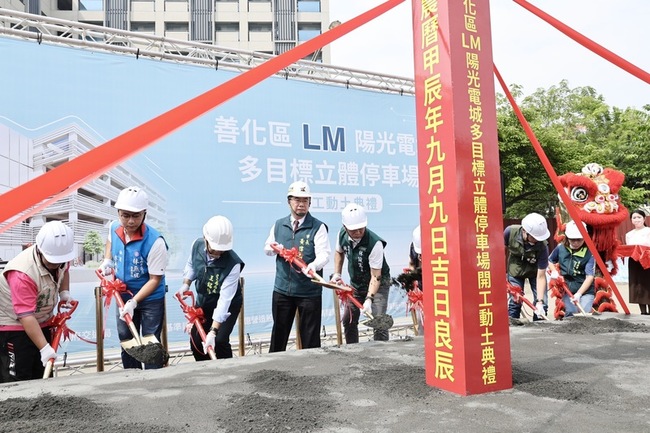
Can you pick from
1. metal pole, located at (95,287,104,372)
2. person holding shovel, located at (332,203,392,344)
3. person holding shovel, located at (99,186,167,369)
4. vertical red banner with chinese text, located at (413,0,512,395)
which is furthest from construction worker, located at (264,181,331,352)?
vertical red banner with chinese text, located at (413,0,512,395)

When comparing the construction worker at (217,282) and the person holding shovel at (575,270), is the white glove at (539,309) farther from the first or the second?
the construction worker at (217,282)

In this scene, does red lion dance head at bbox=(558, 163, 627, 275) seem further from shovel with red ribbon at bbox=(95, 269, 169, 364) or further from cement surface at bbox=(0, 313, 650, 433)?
shovel with red ribbon at bbox=(95, 269, 169, 364)

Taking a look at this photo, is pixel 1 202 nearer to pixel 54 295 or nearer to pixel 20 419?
pixel 20 419

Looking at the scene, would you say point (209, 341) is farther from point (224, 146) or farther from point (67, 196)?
point (224, 146)

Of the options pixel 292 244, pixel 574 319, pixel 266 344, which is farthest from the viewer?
pixel 266 344

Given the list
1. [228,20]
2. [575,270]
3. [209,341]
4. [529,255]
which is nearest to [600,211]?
[575,270]

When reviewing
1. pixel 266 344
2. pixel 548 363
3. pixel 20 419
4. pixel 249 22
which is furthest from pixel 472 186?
pixel 249 22

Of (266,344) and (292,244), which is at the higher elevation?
(292,244)

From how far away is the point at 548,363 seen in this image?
7.98 ft

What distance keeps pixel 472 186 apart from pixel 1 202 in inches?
63.1

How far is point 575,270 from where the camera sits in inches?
171

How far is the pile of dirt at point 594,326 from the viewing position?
3.35 meters

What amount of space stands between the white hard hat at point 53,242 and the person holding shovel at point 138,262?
0.43 m

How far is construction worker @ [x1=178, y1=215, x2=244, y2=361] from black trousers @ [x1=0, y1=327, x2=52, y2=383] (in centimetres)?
100
